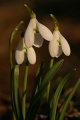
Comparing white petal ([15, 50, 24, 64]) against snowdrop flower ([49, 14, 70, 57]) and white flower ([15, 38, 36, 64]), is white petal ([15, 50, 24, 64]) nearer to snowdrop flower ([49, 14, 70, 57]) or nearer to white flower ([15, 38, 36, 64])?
white flower ([15, 38, 36, 64])

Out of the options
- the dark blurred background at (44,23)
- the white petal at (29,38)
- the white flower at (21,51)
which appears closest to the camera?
the white petal at (29,38)

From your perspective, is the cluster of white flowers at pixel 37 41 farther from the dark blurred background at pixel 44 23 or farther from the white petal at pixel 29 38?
the dark blurred background at pixel 44 23

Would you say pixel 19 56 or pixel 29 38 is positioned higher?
pixel 29 38

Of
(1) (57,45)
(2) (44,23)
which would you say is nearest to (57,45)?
(1) (57,45)

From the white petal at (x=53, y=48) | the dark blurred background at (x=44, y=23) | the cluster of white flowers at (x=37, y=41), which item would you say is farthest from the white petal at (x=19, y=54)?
the dark blurred background at (x=44, y=23)

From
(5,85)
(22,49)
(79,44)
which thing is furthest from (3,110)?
(79,44)

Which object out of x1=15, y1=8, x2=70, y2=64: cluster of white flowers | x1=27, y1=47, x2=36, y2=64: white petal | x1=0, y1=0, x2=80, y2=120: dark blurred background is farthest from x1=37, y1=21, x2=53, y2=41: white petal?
x1=0, y1=0, x2=80, y2=120: dark blurred background

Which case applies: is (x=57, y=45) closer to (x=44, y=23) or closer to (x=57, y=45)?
(x=57, y=45)
